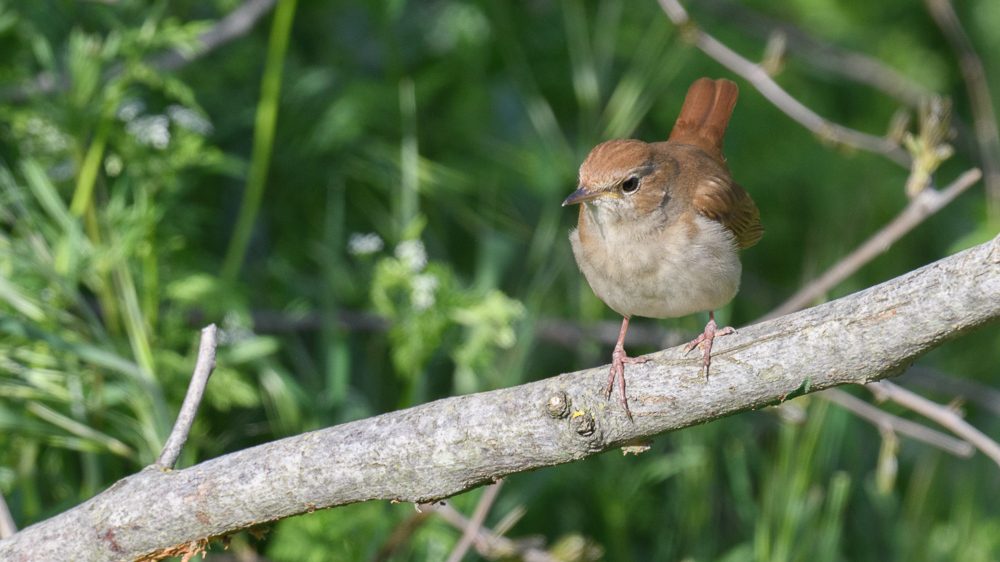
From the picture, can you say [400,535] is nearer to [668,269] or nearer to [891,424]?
[668,269]

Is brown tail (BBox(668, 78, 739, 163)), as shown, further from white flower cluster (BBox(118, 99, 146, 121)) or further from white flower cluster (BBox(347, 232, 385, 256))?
white flower cluster (BBox(118, 99, 146, 121))

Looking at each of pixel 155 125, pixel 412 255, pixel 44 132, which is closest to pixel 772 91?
pixel 412 255

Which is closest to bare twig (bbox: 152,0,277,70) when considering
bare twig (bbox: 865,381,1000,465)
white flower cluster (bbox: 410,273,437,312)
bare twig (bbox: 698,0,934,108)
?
white flower cluster (bbox: 410,273,437,312)

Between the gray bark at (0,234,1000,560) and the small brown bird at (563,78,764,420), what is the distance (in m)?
0.68

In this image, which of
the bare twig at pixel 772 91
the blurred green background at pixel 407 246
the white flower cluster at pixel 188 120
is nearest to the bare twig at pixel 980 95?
the blurred green background at pixel 407 246

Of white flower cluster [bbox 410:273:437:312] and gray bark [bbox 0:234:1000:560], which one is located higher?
white flower cluster [bbox 410:273:437:312]

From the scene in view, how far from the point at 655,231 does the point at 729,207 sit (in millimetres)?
329

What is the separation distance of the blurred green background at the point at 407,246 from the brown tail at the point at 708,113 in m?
0.20

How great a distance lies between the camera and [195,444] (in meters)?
2.97

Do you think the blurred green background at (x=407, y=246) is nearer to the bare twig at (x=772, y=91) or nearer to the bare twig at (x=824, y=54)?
the bare twig at (x=824, y=54)

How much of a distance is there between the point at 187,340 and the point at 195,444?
13.9 inches

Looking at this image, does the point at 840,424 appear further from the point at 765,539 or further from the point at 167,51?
the point at 167,51

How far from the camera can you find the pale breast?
253 centimetres

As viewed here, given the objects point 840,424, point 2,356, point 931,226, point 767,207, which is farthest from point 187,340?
point 931,226
